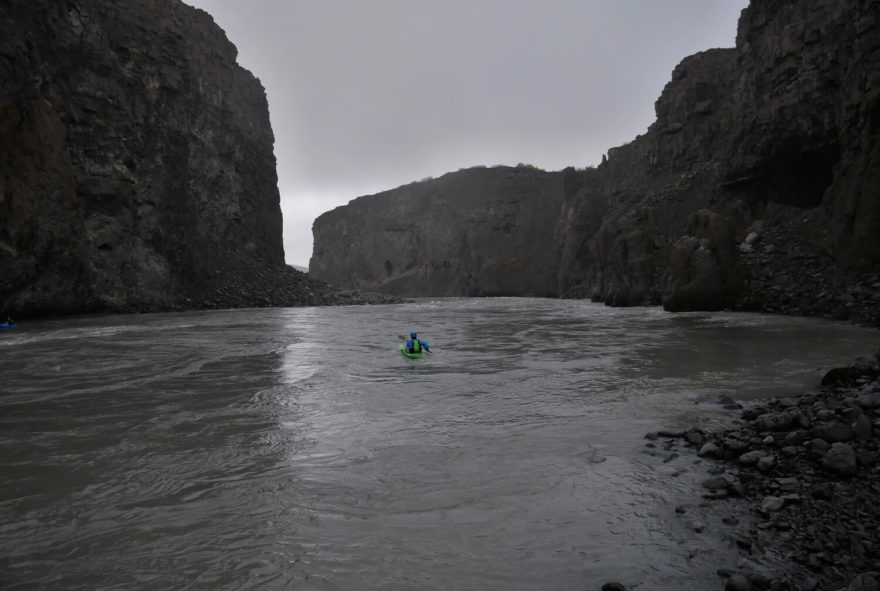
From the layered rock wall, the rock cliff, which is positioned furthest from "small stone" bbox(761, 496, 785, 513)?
the layered rock wall

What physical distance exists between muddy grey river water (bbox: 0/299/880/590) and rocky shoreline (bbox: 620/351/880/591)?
212mm

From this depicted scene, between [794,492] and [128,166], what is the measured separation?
36404 mm

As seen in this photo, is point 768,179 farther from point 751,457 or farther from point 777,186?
point 751,457

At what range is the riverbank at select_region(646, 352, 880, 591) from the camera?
122 inches

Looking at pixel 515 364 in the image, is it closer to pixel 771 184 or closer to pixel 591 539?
pixel 591 539

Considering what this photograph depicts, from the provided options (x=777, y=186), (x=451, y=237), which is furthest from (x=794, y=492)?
(x=451, y=237)

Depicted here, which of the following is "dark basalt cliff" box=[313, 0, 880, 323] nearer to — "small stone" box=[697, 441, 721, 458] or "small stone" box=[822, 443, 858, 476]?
"small stone" box=[697, 441, 721, 458]

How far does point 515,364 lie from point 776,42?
27.0 m

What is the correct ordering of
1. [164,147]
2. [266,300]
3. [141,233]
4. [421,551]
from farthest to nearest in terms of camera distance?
[266,300] < [164,147] < [141,233] < [421,551]

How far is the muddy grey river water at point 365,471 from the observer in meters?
3.37

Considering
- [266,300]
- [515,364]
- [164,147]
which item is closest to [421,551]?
[515,364]

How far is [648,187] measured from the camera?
4997 centimetres

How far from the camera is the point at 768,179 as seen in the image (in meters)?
28.5

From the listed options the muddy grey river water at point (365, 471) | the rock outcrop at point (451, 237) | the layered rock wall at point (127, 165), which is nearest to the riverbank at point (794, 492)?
the muddy grey river water at point (365, 471)
